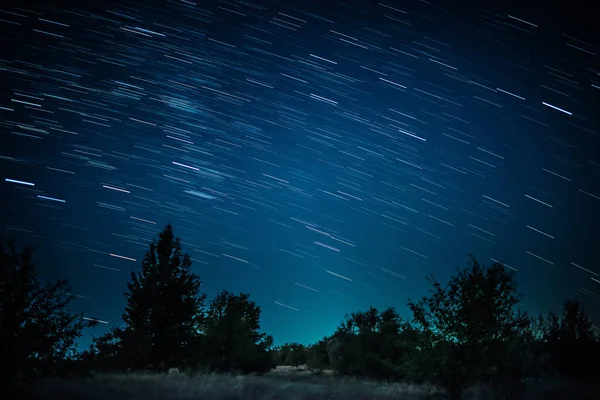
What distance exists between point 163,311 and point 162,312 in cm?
11

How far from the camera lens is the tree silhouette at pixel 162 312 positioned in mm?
19016

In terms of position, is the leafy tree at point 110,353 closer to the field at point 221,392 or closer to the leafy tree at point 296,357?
the field at point 221,392

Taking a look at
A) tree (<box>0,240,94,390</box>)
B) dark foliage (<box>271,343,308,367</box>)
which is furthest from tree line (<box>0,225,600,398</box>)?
dark foliage (<box>271,343,308,367</box>)

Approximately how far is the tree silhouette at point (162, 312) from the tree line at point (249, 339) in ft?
0.18

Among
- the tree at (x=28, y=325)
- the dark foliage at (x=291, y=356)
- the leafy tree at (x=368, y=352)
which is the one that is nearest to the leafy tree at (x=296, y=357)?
the dark foliage at (x=291, y=356)

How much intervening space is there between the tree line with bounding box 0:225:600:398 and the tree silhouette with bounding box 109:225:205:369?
53 millimetres

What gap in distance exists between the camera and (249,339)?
22.7 meters

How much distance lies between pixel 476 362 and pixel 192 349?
46.7 feet

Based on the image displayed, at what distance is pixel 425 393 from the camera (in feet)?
43.0

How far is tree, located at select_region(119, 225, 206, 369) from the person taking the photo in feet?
62.5

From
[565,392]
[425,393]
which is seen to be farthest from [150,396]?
[565,392]

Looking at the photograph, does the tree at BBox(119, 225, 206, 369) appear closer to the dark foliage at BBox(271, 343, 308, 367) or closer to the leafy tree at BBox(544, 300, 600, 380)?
the leafy tree at BBox(544, 300, 600, 380)

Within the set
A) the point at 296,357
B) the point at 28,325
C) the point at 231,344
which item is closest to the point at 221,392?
the point at 28,325

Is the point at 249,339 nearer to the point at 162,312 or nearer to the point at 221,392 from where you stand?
the point at 162,312
